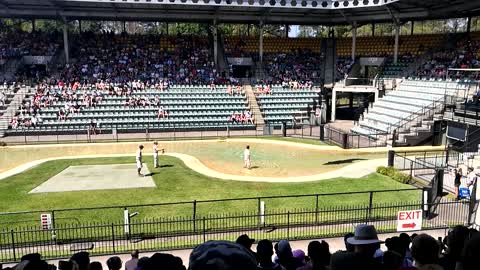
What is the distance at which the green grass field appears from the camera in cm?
1619

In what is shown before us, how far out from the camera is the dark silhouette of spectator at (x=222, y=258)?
2613mm

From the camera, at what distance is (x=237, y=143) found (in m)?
32.7

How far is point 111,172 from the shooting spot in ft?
76.2

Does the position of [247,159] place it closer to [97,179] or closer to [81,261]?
[97,179]

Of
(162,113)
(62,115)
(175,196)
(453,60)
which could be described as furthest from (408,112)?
(62,115)

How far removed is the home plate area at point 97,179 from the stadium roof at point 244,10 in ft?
65.7

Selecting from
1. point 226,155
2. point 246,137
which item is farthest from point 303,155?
point 246,137

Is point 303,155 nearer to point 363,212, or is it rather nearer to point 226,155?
point 226,155

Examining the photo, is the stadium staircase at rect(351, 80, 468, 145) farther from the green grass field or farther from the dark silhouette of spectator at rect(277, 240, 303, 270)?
the dark silhouette of spectator at rect(277, 240, 303, 270)

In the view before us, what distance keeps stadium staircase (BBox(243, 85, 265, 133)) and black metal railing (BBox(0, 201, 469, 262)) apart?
22.0 metres

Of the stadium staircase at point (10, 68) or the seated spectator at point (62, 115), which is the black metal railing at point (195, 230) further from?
the stadium staircase at point (10, 68)

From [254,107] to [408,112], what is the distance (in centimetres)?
1363

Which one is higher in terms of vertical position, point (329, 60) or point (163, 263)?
point (329, 60)

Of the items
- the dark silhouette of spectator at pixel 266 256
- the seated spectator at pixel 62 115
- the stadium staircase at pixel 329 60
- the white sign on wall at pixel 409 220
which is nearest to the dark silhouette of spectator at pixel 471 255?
the dark silhouette of spectator at pixel 266 256
